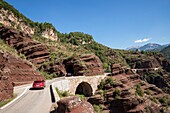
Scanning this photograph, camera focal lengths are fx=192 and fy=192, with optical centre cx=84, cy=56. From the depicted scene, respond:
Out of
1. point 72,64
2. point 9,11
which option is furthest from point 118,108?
point 9,11

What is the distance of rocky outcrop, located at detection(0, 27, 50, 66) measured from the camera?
41.0m

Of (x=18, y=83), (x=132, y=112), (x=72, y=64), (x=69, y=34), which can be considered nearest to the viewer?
(x=18, y=83)

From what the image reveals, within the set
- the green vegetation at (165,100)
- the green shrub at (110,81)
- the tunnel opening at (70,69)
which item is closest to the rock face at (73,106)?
the green shrub at (110,81)

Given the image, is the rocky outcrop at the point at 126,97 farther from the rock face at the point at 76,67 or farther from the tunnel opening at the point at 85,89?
the rock face at the point at 76,67

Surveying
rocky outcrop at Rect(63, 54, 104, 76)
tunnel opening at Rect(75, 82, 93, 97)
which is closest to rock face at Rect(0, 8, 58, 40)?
rocky outcrop at Rect(63, 54, 104, 76)

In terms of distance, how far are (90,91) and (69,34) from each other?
3403 inches

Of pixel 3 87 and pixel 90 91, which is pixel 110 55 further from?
pixel 3 87

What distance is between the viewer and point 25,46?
4175 centimetres

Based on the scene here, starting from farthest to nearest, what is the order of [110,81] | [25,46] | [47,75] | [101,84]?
[101,84] < [25,46] < [110,81] < [47,75]

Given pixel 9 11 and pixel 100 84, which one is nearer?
pixel 100 84

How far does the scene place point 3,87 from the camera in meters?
11.9

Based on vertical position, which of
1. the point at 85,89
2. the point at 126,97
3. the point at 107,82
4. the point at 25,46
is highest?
the point at 25,46

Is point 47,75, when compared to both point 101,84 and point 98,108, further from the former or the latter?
point 101,84

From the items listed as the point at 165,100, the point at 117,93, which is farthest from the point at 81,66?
the point at 165,100
